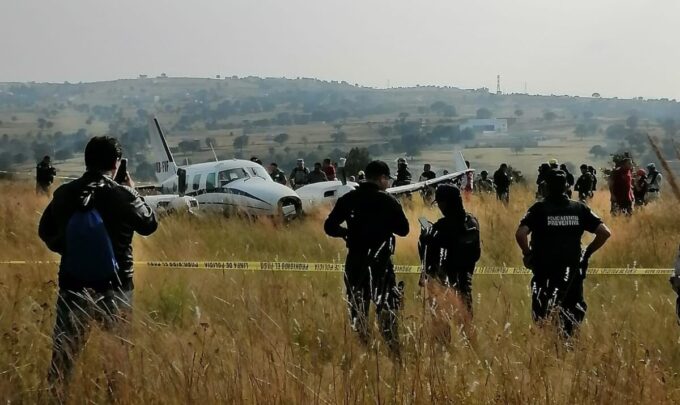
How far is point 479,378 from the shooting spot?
4.25 meters

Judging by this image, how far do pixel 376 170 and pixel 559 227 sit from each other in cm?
141

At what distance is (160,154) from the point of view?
93.0 ft

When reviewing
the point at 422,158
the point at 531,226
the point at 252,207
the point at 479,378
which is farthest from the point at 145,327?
the point at 422,158

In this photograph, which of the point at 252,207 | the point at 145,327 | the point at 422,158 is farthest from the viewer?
the point at 422,158

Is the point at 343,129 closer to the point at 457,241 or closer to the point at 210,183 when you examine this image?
the point at 210,183

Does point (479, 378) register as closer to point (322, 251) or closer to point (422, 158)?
point (322, 251)

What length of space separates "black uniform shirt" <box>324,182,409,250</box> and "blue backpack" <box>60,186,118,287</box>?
2.12 meters

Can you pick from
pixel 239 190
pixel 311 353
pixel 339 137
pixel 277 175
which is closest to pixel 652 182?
pixel 277 175

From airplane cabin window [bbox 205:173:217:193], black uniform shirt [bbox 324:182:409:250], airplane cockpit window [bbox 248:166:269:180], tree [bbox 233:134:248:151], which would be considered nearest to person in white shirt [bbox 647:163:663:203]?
airplane cockpit window [bbox 248:166:269:180]

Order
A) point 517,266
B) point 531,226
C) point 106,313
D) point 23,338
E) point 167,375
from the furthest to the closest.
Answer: point 517,266 < point 531,226 < point 23,338 < point 106,313 < point 167,375

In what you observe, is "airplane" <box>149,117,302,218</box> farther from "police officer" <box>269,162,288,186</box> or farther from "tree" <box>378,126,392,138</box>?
"tree" <box>378,126,392,138</box>

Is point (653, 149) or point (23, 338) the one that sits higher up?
point (653, 149)

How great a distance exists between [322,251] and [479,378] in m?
7.49

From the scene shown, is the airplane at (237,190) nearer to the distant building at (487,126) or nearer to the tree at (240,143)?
the tree at (240,143)
